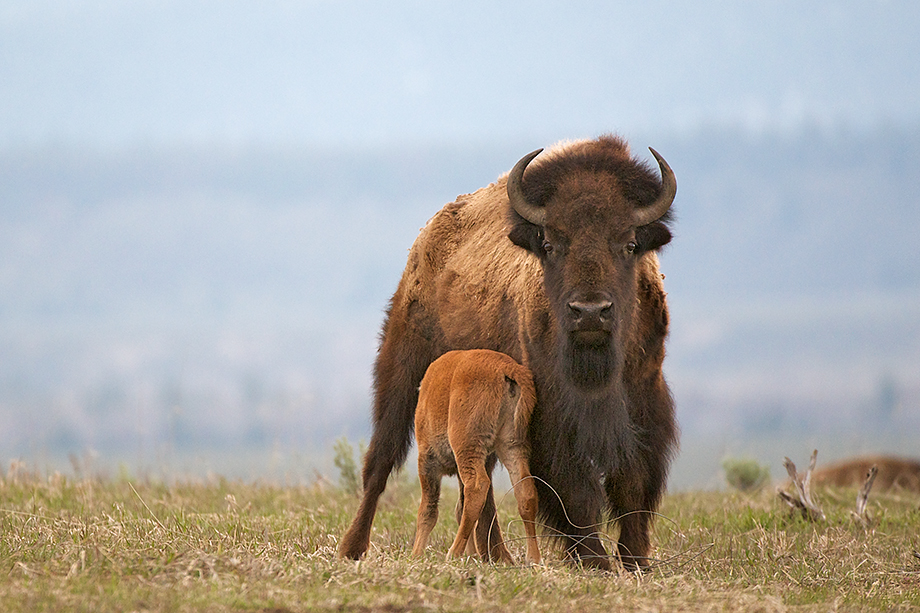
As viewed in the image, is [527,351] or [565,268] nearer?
[565,268]

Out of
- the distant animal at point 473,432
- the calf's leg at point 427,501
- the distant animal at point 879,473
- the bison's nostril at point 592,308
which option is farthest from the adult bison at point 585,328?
the distant animal at point 879,473

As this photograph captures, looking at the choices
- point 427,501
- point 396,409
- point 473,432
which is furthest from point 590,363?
point 396,409

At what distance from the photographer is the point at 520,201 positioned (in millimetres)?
5988

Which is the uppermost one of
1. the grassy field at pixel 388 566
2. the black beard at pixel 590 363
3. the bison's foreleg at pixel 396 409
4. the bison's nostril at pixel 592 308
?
the bison's nostril at pixel 592 308

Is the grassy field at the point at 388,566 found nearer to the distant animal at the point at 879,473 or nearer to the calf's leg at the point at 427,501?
the calf's leg at the point at 427,501

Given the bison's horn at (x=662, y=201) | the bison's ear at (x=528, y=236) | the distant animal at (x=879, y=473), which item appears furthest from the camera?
the distant animal at (x=879, y=473)

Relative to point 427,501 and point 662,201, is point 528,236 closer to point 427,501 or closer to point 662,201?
point 662,201

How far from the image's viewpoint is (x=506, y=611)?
4066mm

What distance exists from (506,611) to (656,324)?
117 inches

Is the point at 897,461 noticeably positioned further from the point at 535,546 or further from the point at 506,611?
the point at 506,611

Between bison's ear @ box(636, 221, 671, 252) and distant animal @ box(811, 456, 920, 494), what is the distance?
7.65 metres

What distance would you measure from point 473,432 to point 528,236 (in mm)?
1364

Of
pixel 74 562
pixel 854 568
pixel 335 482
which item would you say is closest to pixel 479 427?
pixel 74 562

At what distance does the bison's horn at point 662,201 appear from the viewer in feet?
19.4
